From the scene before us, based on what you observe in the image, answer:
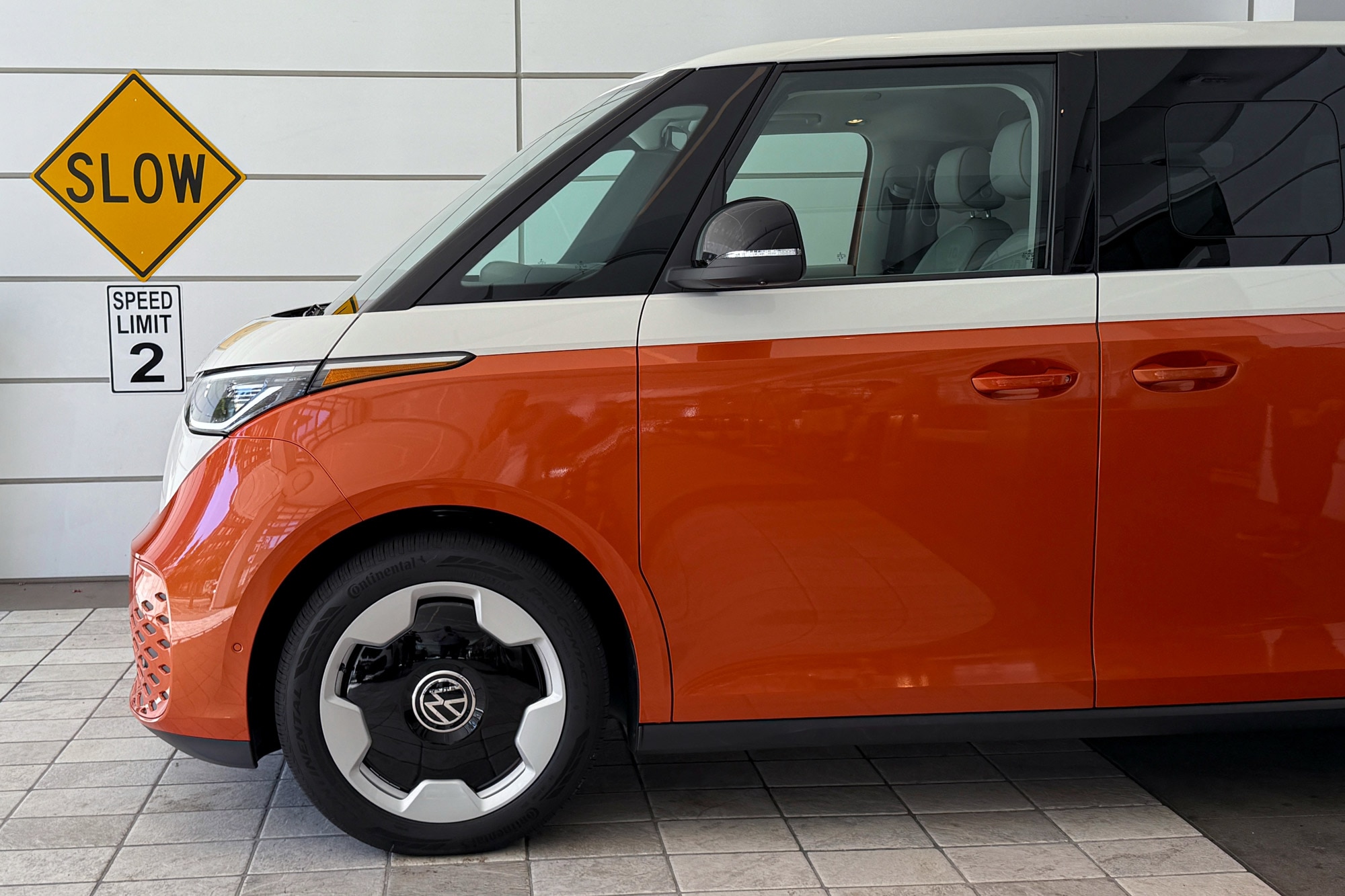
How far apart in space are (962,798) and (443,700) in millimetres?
1408

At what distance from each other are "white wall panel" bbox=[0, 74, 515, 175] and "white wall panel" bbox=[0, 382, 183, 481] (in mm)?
1058

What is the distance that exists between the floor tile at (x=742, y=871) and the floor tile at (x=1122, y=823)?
71 centimetres

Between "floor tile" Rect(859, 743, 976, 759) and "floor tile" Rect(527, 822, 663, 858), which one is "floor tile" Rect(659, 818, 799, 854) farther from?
"floor tile" Rect(859, 743, 976, 759)

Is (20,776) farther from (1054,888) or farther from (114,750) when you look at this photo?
(1054,888)

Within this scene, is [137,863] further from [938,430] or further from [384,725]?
[938,430]

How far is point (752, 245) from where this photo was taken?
2.32 m

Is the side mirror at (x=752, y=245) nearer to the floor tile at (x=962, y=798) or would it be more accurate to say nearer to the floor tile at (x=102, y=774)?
the floor tile at (x=962, y=798)

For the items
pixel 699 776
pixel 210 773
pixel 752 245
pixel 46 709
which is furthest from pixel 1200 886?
pixel 46 709

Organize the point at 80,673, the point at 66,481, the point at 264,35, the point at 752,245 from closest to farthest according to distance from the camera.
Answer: the point at 752,245 → the point at 80,673 → the point at 264,35 → the point at 66,481

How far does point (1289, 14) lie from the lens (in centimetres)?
523

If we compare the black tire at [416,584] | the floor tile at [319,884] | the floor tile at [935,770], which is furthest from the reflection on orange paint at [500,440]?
the floor tile at [935,770]

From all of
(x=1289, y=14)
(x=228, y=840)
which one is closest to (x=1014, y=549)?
(x=228, y=840)

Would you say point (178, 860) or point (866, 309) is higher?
point (866, 309)

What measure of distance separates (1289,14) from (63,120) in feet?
18.8
